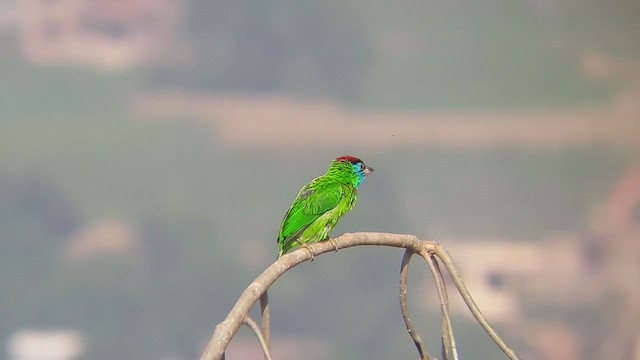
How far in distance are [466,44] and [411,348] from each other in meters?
0.87

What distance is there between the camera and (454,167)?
251cm

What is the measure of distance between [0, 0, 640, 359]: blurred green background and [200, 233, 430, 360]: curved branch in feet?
1.89

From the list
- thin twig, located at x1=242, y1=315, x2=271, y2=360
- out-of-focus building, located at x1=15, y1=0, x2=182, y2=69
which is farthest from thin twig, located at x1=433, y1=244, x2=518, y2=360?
out-of-focus building, located at x1=15, y1=0, x2=182, y2=69

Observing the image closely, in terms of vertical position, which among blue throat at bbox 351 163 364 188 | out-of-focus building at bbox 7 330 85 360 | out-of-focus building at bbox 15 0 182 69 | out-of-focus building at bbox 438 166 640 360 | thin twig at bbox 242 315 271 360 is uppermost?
out-of-focus building at bbox 15 0 182 69

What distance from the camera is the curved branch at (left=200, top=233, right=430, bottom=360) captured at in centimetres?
137

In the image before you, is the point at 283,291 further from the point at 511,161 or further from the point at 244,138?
the point at 511,161

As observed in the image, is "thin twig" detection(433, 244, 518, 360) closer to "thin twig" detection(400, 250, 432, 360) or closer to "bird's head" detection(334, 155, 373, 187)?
"thin twig" detection(400, 250, 432, 360)

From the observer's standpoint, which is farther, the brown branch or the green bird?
the green bird

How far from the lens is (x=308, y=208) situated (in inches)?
74.2

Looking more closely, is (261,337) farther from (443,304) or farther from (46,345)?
(46,345)

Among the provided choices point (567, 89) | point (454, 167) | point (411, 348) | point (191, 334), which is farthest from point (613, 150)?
point (191, 334)

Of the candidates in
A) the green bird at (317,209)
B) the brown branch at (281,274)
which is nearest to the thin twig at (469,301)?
the brown branch at (281,274)

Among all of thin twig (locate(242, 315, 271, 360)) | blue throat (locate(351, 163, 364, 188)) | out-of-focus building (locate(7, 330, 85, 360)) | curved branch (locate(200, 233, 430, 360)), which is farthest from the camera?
out-of-focus building (locate(7, 330, 85, 360))

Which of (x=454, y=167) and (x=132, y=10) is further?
(x=454, y=167)
